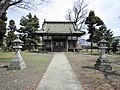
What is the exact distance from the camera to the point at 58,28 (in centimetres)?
3991

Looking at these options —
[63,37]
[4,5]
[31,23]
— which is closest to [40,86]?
[4,5]

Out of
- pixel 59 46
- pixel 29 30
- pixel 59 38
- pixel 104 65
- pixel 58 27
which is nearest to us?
pixel 104 65

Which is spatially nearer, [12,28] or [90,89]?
[90,89]

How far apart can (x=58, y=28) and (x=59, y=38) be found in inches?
120

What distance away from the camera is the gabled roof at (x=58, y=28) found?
121 feet

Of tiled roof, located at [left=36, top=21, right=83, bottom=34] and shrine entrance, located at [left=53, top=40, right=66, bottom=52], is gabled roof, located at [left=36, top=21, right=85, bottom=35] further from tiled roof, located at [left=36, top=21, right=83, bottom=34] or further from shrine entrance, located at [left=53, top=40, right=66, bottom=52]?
shrine entrance, located at [left=53, top=40, right=66, bottom=52]

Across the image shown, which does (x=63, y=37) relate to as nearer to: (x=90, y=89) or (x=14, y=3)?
(x=14, y=3)

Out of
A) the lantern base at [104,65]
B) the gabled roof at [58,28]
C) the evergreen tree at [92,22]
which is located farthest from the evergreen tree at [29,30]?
the lantern base at [104,65]

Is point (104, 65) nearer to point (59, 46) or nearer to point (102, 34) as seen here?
point (59, 46)

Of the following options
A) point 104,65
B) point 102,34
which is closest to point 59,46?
point 102,34

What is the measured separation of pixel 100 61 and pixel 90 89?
18.9ft

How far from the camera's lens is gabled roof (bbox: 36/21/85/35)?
121 ft

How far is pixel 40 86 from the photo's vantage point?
7.47 meters

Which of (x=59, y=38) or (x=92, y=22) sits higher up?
(x=92, y=22)
